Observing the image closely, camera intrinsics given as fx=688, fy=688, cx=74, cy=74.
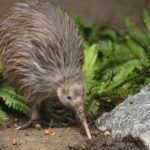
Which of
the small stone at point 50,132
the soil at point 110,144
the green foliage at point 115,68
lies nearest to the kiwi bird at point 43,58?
the soil at point 110,144

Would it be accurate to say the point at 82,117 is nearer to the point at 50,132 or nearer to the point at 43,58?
the point at 50,132

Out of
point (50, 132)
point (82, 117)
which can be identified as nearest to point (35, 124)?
point (50, 132)

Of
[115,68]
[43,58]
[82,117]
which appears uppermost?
[43,58]

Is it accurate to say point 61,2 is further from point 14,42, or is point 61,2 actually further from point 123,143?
point 123,143

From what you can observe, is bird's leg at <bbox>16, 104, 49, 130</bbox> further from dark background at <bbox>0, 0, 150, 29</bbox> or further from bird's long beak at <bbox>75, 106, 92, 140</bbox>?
dark background at <bbox>0, 0, 150, 29</bbox>

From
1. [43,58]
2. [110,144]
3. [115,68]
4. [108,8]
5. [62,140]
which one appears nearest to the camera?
[110,144]

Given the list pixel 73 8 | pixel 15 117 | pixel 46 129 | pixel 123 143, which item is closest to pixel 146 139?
pixel 123 143

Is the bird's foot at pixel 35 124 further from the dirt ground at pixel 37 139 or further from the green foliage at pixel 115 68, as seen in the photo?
the green foliage at pixel 115 68
